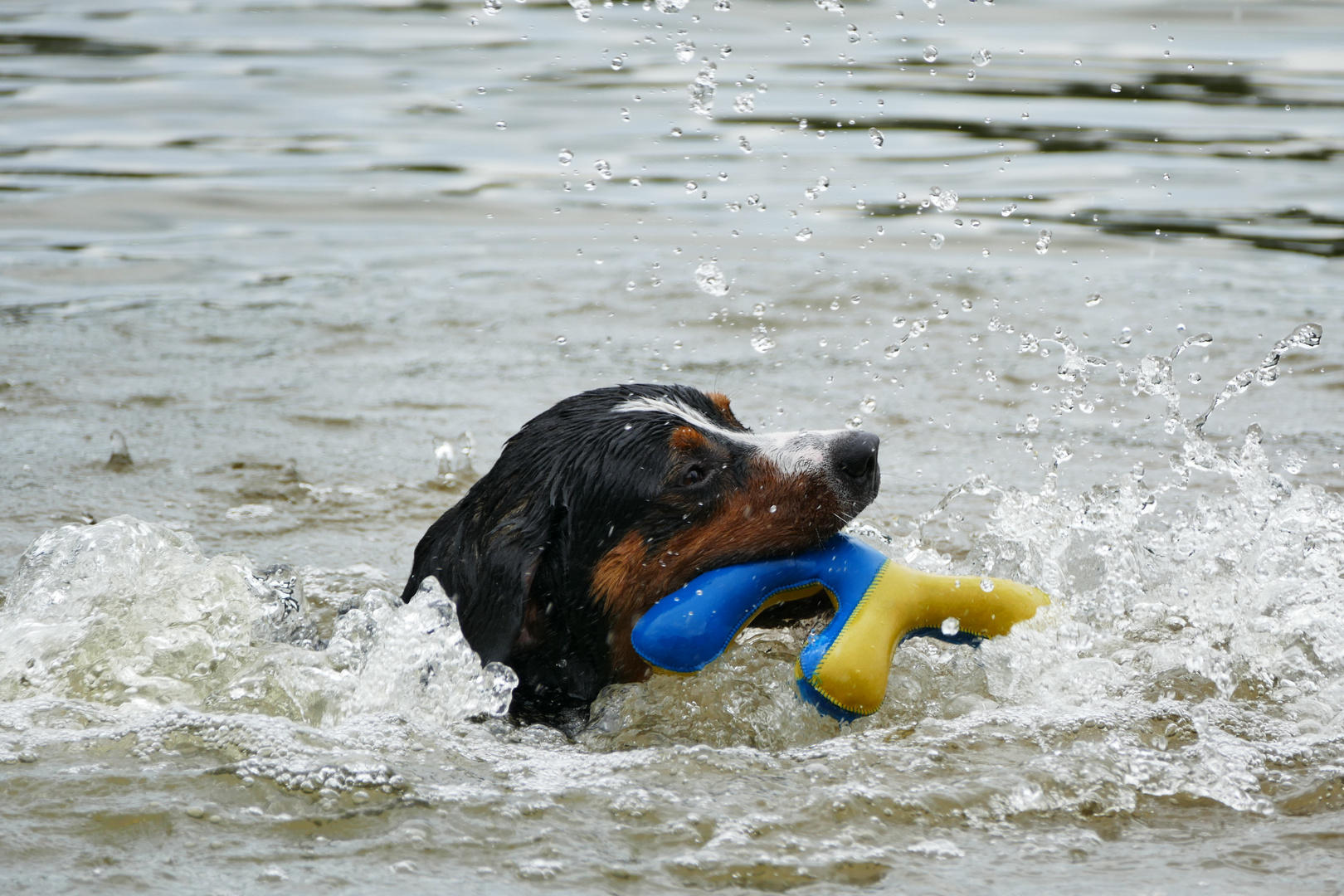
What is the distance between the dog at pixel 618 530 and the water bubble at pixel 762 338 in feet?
14.7

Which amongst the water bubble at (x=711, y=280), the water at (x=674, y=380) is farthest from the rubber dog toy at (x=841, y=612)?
the water bubble at (x=711, y=280)

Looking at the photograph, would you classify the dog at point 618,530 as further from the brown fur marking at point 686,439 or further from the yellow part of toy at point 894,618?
the yellow part of toy at point 894,618

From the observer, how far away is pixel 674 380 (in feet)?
28.3

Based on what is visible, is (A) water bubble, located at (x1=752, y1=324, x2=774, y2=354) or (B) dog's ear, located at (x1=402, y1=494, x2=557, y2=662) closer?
(B) dog's ear, located at (x1=402, y1=494, x2=557, y2=662)

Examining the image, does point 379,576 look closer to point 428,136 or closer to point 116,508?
point 116,508

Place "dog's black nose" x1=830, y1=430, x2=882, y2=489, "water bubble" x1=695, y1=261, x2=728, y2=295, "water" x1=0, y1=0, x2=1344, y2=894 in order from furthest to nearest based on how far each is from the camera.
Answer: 1. "water bubble" x1=695, y1=261, x2=728, y2=295
2. "dog's black nose" x1=830, y1=430, x2=882, y2=489
3. "water" x1=0, y1=0, x2=1344, y2=894

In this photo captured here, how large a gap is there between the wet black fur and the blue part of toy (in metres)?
0.22

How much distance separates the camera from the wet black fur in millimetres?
4461

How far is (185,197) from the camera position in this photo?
13.6 m

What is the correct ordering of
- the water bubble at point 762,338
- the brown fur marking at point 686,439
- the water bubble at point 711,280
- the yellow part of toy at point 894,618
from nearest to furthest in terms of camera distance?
the yellow part of toy at point 894,618 → the brown fur marking at point 686,439 → the water bubble at point 711,280 → the water bubble at point 762,338

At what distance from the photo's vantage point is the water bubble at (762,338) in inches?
368

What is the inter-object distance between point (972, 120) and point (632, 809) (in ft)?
41.6

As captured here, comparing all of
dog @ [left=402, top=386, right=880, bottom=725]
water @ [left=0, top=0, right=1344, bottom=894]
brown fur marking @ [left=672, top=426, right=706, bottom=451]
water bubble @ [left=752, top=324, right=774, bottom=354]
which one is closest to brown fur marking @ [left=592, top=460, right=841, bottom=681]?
dog @ [left=402, top=386, right=880, bottom=725]

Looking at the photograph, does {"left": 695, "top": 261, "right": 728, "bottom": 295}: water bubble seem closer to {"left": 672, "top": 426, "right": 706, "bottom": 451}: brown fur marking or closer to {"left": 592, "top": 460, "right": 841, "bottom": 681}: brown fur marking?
{"left": 672, "top": 426, "right": 706, "bottom": 451}: brown fur marking
